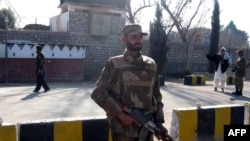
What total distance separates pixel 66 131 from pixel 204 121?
7.27 ft

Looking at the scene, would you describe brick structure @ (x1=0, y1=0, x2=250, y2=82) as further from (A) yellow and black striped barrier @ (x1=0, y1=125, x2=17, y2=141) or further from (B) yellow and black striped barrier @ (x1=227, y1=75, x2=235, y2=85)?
(A) yellow and black striped barrier @ (x1=0, y1=125, x2=17, y2=141)

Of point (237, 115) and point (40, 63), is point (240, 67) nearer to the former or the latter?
point (237, 115)

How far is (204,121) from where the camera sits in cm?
523

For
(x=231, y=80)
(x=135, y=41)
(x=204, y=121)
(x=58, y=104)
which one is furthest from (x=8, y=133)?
(x=231, y=80)

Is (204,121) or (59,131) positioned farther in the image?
(204,121)

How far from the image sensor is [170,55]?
23.2 metres

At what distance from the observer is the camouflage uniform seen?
10.7 feet

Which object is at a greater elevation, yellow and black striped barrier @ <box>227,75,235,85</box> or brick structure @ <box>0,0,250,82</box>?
brick structure @ <box>0,0,250,82</box>

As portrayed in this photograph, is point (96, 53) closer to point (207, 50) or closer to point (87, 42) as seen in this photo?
point (87, 42)

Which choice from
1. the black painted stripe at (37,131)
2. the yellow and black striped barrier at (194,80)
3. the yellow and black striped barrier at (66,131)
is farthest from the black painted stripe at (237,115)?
the yellow and black striped barrier at (194,80)

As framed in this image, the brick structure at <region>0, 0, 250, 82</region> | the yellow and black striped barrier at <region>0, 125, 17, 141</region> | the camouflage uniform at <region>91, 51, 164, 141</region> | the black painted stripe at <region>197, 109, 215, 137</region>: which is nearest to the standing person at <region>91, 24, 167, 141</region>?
the camouflage uniform at <region>91, 51, 164, 141</region>

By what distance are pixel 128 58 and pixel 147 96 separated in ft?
1.35

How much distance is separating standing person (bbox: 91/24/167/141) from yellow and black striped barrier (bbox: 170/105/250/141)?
1636 millimetres

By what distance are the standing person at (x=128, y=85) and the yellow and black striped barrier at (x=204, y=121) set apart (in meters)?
1.64
